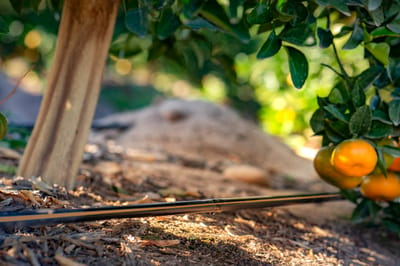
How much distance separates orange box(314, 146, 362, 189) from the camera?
1.27 metres

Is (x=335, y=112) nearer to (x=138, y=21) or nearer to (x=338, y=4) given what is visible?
(x=338, y=4)

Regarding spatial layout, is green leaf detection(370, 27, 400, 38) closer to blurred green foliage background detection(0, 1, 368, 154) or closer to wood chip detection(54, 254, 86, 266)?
blurred green foliage background detection(0, 1, 368, 154)

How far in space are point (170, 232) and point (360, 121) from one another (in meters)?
0.64

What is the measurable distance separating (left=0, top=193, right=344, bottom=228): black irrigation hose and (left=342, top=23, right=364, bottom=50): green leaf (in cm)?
53

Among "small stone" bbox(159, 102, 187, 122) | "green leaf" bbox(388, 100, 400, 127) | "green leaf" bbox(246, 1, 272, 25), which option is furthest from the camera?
"small stone" bbox(159, 102, 187, 122)

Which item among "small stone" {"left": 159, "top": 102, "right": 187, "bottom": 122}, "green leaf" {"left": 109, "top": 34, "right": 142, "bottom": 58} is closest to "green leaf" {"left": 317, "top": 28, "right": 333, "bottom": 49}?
"green leaf" {"left": 109, "top": 34, "right": 142, "bottom": 58}

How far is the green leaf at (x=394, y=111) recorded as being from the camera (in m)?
1.22

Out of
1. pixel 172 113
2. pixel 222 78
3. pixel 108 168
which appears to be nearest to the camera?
pixel 108 168

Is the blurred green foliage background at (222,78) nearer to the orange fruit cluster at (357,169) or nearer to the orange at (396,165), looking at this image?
the orange fruit cluster at (357,169)

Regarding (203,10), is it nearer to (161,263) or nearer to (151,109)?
(161,263)

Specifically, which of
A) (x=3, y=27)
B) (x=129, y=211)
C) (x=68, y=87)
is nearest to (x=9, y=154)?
(x=68, y=87)

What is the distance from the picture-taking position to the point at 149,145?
3.32 metres

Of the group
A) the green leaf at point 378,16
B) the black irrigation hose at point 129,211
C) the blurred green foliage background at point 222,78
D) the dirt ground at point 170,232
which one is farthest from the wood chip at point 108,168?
the green leaf at point 378,16

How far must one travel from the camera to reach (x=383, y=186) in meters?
1.35
